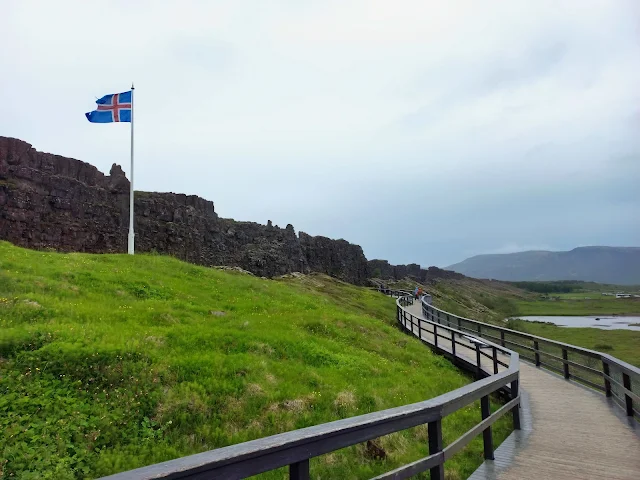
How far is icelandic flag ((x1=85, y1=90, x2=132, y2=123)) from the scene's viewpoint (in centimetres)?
2673

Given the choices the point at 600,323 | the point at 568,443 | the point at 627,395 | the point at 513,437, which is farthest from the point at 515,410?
the point at 600,323

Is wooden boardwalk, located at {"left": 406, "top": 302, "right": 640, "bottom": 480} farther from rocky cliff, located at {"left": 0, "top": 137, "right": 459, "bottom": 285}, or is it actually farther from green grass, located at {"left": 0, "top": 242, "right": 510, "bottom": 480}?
rocky cliff, located at {"left": 0, "top": 137, "right": 459, "bottom": 285}

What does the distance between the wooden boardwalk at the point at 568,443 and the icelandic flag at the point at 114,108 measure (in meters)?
25.9

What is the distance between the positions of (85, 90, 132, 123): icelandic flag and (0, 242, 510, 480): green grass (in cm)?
1242

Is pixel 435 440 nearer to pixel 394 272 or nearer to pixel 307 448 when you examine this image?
pixel 307 448

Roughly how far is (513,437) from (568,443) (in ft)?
2.83

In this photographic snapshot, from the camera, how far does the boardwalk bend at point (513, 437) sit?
2.80 metres

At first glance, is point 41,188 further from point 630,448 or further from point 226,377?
point 630,448

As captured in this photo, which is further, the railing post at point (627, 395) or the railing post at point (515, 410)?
the railing post at point (627, 395)

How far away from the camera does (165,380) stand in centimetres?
912

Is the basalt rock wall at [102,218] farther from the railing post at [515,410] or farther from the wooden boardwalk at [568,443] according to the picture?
the wooden boardwalk at [568,443]

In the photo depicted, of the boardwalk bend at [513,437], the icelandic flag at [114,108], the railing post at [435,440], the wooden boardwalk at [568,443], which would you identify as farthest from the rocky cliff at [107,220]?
the railing post at [435,440]

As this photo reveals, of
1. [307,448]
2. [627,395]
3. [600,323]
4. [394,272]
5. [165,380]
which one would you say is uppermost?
[394,272]

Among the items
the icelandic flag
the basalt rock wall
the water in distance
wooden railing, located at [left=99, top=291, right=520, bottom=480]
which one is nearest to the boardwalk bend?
wooden railing, located at [left=99, top=291, right=520, bottom=480]
